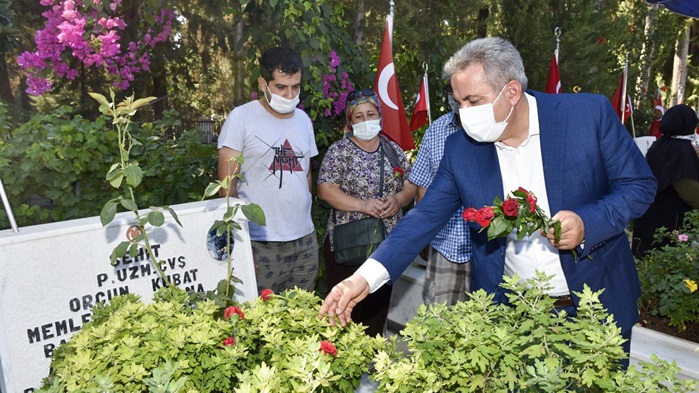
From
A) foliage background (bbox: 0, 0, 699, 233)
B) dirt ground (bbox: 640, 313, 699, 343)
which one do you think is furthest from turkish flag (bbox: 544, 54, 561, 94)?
dirt ground (bbox: 640, 313, 699, 343)

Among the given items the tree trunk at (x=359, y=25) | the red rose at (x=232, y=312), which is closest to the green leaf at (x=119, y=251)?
the red rose at (x=232, y=312)

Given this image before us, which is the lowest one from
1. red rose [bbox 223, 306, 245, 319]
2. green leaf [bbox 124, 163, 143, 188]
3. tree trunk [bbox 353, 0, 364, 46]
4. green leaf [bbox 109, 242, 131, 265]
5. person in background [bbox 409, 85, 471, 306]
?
person in background [bbox 409, 85, 471, 306]

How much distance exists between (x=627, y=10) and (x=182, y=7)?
14.3 metres

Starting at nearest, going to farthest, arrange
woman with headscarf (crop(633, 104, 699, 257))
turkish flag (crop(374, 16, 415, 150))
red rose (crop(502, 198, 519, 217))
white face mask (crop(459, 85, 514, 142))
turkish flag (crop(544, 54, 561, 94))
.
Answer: red rose (crop(502, 198, 519, 217))
white face mask (crop(459, 85, 514, 142))
turkish flag (crop(374, 16, 415, 150))
woman with headscarf (crop(633, 104, 699, 257))
turkish flag (crop(544, 54, 561, 94))

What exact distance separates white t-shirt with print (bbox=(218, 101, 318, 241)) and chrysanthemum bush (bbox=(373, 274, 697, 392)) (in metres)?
2.03

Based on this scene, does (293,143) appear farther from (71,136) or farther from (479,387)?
(479,387)

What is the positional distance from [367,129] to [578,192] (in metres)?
1.86

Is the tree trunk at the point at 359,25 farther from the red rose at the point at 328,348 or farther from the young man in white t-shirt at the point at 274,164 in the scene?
the red rose at the point at 328,348

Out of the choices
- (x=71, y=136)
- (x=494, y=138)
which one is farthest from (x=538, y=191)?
(x=71, y=136)

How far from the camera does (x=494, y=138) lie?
8.11ft

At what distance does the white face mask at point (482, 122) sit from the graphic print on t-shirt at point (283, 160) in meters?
1.47

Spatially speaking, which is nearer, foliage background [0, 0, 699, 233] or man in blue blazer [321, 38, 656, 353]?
man in blue blazer [321, 38, 656, 353]

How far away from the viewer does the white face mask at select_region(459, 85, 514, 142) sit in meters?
2.39

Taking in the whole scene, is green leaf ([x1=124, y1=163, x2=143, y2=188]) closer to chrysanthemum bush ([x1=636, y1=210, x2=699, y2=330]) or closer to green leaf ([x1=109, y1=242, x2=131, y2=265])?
green leaf ([x1=109, y1=242, x2=131, y2=265])
